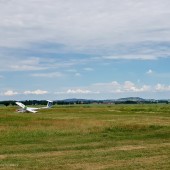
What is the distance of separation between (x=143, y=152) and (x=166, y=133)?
1191cm

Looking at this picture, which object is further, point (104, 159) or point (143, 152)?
point (143, 152)

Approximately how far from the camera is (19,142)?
30.1 m

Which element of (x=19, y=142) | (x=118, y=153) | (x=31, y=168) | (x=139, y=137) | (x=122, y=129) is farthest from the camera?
(x=122, y=129)

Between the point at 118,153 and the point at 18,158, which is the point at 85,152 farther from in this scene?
the point at 18,158

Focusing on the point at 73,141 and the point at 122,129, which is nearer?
the point at 73,141

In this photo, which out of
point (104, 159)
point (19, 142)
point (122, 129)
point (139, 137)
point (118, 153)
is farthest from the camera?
point (122, 129)

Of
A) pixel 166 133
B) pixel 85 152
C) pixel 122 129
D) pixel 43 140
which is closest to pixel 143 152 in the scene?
pixel 85 152

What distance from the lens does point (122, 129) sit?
131 feet

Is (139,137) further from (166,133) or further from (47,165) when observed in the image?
(47,165)

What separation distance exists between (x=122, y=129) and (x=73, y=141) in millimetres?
10328

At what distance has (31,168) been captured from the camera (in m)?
19.2

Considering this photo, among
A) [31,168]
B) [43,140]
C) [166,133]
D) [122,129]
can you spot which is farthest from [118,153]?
[122,129]

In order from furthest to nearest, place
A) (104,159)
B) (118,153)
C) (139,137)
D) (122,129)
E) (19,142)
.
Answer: (122,129), (139,137), (19,142), (118,153), (104,159)

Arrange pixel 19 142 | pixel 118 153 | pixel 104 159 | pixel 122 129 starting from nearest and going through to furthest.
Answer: pixel 104 159 → pixel 118 153 → pixel 19 142 → pixel 122 129
